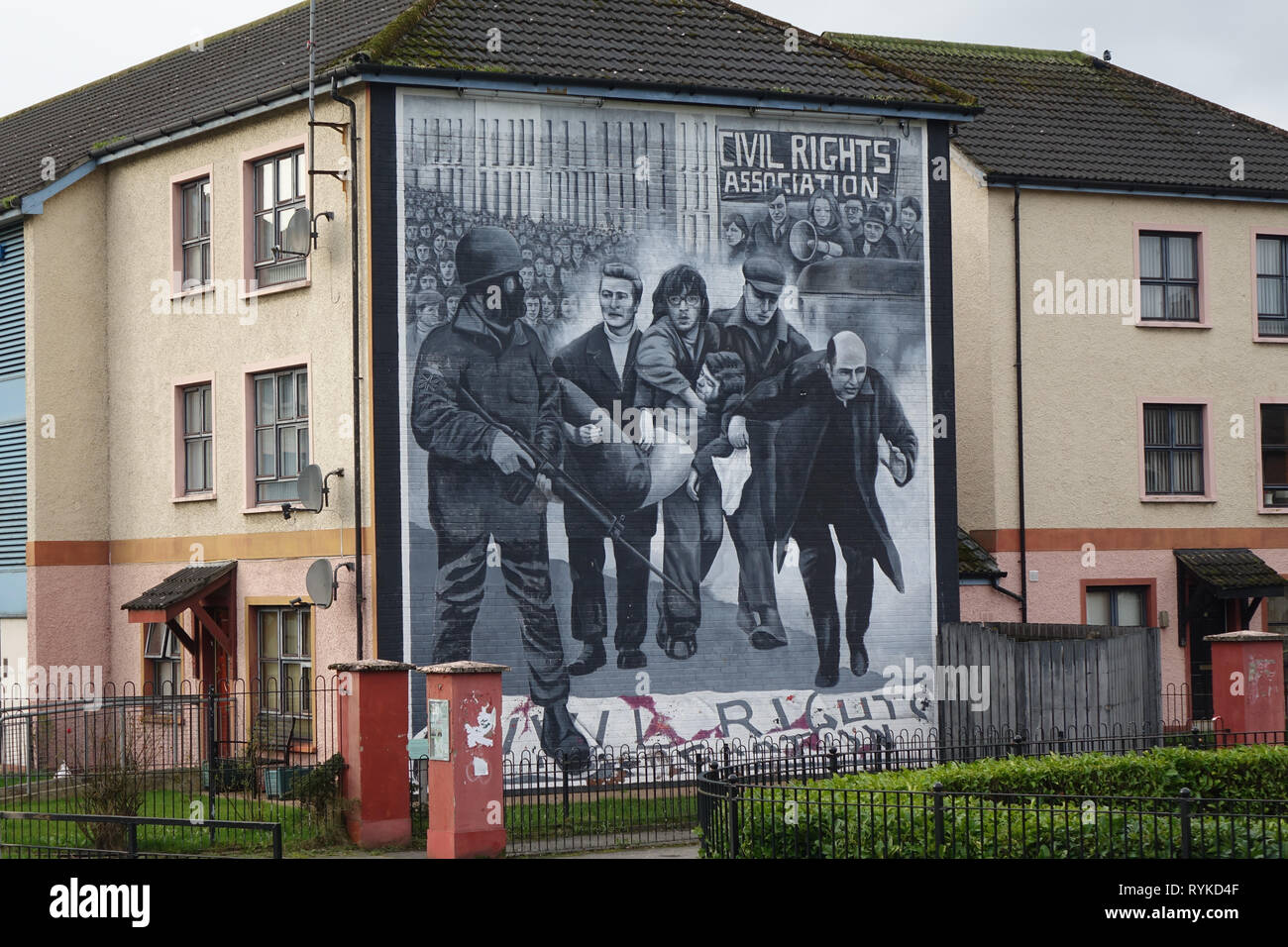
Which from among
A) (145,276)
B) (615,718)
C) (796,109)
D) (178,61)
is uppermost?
(178,61)

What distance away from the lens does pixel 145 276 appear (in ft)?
88.5

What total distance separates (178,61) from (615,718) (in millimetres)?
14883

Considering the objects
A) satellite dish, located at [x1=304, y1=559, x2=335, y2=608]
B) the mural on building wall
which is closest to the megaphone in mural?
the mural on building wall

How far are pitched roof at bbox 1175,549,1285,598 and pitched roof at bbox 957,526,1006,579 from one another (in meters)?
3.63

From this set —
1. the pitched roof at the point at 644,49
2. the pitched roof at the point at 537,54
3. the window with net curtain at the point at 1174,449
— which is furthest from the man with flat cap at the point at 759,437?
the window with net curtain at the point at 1174,449

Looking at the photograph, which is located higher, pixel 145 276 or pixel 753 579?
pixel 145 276

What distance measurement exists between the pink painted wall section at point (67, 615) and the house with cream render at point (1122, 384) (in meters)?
13.7

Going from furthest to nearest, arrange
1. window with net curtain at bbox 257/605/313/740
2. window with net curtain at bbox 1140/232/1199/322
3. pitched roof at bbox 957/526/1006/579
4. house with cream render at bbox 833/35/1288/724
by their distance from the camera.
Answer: window with net curtain at bbox 1140/232/1199/322 → house with cream render at bbox 833/35/1288/724 → pitched roof at bbox 957/526/1006/579 → window with net curtain at bbox 257/605/313/740

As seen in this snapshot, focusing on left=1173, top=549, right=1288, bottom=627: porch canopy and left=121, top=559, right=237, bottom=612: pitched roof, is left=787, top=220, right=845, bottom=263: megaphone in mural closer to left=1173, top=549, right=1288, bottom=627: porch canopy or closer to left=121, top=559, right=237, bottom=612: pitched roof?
left=121, top=559, right=237, bottom=612: pitched roof

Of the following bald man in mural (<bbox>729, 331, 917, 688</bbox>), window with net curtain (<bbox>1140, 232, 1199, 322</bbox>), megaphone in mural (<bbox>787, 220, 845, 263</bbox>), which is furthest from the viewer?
window with net curtain (<bbox>1140, 232, 1199, 322</bbox>)

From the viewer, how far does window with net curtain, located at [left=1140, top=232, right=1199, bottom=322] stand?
30484mm

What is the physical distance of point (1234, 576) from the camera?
29.5 meters
